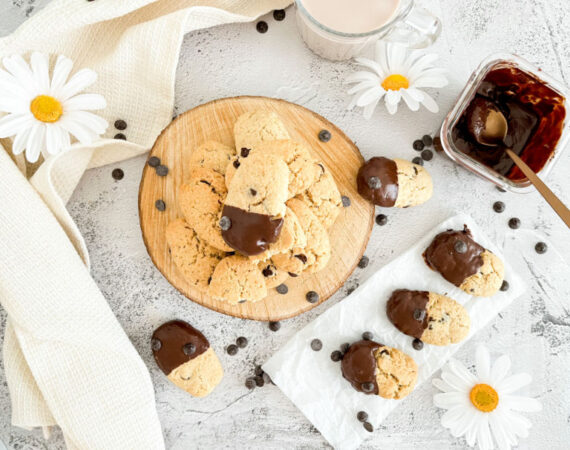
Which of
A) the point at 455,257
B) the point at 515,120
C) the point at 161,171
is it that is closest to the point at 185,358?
the point at 161,171

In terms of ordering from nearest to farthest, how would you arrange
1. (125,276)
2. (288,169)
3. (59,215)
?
(288,169), (59,215), (125,276)

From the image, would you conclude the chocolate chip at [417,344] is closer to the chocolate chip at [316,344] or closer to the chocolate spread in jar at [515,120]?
the chocolate chip at [316,344]

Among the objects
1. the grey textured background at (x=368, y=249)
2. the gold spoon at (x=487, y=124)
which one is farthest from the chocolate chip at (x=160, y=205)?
the gold spoon at (x=487, y=124)

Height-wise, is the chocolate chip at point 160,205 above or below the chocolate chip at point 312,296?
above

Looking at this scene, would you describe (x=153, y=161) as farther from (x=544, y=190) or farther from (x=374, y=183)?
(x=544, y=190)

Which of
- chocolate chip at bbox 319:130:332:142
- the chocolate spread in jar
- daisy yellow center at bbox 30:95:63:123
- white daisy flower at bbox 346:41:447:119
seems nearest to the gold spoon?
the chocolate spread in jar

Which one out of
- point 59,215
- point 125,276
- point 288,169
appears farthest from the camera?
point 125,276

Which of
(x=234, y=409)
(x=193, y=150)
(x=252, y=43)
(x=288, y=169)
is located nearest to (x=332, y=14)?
(x=252, y=43)

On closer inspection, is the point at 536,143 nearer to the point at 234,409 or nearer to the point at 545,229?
the point at 545,229
